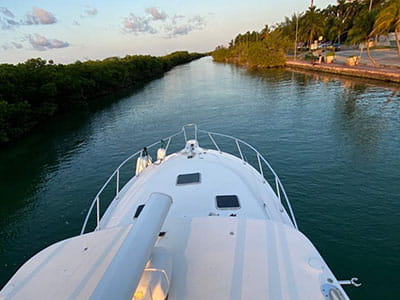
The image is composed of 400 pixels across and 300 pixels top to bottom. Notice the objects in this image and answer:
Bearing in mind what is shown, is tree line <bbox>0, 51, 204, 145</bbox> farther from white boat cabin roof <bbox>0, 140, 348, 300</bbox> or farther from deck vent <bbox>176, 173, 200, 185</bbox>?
white boat cabin roof <bbox>0, 140, 348, 300</bbox>

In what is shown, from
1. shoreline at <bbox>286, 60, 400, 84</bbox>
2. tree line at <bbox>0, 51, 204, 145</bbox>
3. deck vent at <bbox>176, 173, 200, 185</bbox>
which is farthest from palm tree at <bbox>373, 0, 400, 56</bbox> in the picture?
tree line at <bbox>0, 51, 204, 145</bbox>

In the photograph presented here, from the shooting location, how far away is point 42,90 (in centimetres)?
2403

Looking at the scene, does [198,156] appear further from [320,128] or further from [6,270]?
[320,128]

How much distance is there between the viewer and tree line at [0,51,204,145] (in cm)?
1975

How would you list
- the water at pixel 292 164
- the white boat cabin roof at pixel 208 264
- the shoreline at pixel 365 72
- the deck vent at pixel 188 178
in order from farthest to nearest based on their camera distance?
the shoreline at pixel 365 72 → the water at pixel 292 164 → the deck vent at pixel 188 178 → the white boat cabin roof at pixel 208 264

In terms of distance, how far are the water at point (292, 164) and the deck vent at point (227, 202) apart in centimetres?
391

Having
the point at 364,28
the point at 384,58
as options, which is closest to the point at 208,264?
the point at 364,28

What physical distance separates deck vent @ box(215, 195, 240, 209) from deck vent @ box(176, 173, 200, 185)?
1028 millimetres

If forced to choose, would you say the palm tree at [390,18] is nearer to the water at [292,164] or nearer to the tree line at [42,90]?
the water at [292,164]

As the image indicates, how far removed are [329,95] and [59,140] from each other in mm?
27795

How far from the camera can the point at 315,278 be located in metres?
2.57

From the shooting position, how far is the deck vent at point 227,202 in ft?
15.8

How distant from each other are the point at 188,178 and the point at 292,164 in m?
7.71

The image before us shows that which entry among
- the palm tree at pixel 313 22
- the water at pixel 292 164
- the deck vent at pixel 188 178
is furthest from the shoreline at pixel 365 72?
the deck vent at pixel 188 178
